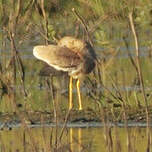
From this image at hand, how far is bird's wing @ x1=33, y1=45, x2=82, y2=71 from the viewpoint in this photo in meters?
8.81

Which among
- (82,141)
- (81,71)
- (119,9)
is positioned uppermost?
(119,9)

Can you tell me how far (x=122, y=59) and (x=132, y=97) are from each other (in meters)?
4.24

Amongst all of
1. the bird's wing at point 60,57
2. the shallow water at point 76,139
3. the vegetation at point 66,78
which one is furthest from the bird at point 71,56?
the shallow water at point 76,139

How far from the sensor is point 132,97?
9.77 m

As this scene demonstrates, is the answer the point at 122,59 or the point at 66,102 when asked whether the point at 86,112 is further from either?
the point at 122,59

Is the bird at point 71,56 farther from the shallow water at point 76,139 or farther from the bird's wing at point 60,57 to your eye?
the shallow water at point 76,139

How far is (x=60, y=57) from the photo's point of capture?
8.85 m

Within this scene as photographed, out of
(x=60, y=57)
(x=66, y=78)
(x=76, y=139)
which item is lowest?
(x=76, y=139)

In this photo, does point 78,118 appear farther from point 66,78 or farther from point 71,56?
point 66,78

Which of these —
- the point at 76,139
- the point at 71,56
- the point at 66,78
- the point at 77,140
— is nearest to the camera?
the point at 77,140

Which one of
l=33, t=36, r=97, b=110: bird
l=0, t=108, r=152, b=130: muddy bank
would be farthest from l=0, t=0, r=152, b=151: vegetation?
l=33, t=36, r=97, b=110: bird

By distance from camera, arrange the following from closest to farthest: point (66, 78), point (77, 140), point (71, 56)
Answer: point (77, 140), point (71, 56), point (66, 78)

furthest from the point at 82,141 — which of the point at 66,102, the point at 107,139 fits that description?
the point at 66,102

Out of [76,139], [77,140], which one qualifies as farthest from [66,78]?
[77,140]
